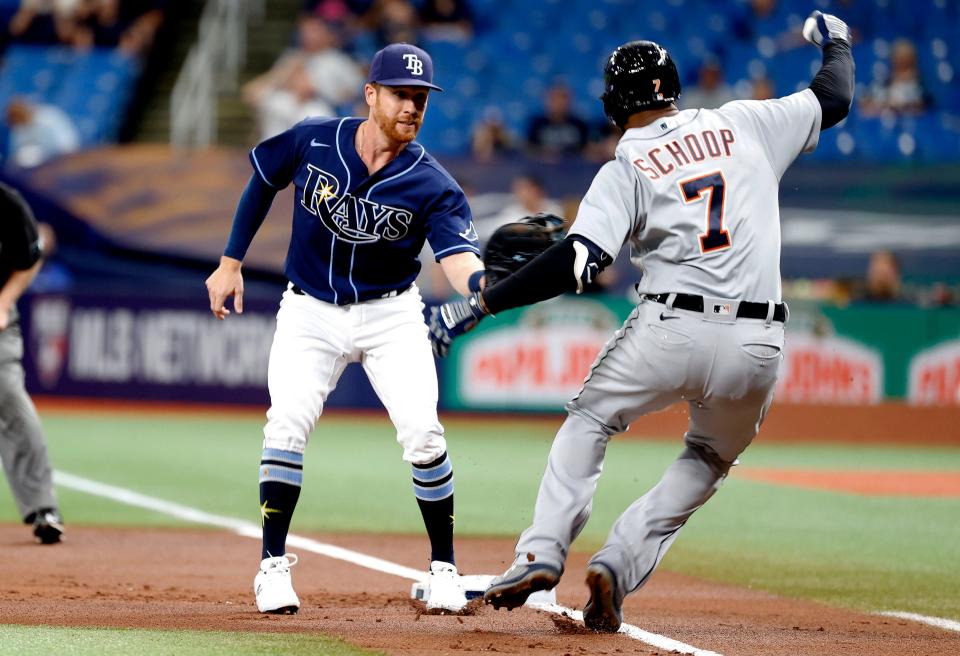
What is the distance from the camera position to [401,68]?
5.99 m

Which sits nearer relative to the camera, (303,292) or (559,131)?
(303,292)

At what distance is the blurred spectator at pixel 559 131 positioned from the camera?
19.1 m

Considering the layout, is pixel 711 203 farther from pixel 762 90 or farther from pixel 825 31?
pixel 762 90

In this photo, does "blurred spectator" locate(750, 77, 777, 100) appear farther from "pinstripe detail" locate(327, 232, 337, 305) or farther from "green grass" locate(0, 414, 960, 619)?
"pinstripe detail" locate(327, 232, 337, 305)

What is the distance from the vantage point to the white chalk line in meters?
5.37

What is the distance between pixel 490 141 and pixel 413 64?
13.3 meters

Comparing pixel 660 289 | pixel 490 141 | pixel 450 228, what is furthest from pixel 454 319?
pixel 490 141

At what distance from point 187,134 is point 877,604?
52.8 ft

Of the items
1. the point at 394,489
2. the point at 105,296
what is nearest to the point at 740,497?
the point at 394,489

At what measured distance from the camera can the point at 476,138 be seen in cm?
1959

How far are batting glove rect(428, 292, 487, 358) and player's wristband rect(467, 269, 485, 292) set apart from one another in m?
0.18

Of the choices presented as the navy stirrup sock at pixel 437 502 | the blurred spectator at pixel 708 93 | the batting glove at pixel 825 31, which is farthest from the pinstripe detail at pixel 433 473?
the blurred spectator at pixel 708 93

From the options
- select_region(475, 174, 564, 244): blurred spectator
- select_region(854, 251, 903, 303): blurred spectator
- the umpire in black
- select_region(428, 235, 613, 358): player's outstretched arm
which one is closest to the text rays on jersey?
select_region(428, 235, 613, 358): player's outstretched arm

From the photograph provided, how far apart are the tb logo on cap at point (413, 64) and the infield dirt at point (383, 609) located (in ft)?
7.20
